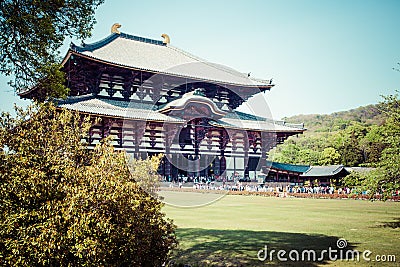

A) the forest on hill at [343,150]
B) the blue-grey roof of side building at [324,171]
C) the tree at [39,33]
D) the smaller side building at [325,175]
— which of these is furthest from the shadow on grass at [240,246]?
the smaller side building at [325,175]

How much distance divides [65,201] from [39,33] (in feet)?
14.5

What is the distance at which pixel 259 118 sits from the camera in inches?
1385

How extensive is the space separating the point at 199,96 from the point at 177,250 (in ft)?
61.2

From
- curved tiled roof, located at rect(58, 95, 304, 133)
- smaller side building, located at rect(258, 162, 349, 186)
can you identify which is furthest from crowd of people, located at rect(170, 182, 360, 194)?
curved tiled roof, located at rect(58, 95, 304, 133)

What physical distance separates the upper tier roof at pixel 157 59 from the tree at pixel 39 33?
15921 mm

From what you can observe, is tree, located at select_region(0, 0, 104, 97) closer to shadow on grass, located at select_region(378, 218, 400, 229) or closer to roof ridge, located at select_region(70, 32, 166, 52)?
shadow on grass, located at select_region(378, 218, 400, 229)

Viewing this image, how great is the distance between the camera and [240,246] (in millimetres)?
9086

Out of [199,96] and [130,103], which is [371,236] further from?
[130,103]

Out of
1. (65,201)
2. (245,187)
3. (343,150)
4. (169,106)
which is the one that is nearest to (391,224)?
(65,201)

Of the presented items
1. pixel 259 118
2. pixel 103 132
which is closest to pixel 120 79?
pixel 103 132

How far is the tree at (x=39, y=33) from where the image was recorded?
7.47m

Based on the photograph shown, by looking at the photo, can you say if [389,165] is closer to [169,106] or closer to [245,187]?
[169,106]

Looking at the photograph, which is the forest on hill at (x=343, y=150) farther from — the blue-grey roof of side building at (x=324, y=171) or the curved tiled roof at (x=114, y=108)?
the curved tiled roof at (x=114, y=108)

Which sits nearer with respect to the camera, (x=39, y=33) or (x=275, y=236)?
(x=39, y=33)
